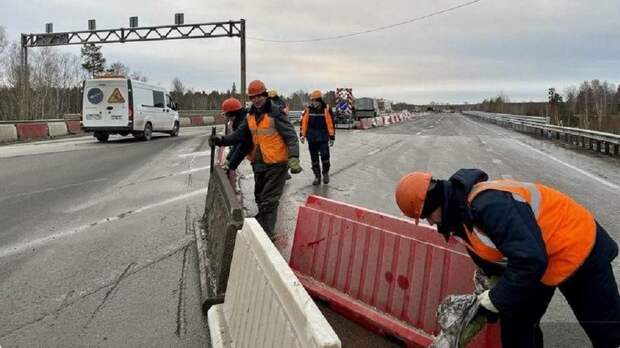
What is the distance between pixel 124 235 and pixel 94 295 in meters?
2.24

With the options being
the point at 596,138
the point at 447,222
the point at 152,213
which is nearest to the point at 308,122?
the point at 152,213

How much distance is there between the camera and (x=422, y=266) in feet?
13.4

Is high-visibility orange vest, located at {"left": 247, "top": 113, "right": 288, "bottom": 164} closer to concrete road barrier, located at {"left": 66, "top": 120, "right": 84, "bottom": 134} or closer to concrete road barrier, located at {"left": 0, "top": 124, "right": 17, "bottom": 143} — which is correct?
concrete road barrier, located at {"left": 0, "top": 124, "right": 17, "bottom": 143}

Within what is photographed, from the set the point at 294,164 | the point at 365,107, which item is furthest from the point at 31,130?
the point at 365,107

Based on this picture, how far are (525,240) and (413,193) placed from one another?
0.56 meters

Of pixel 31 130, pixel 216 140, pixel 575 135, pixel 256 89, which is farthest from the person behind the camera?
pixel 31 130

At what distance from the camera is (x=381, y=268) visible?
4.43 m

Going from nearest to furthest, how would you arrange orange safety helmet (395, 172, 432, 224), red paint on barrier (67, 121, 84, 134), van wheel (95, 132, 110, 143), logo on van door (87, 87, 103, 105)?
1. orange safety helmet (395, 172, 432, 224)
2. logo on van door (87, 87, 103, 105)
3. van wheel (95, 132, 110, 143)
4. red paint on barrier (67, 121, 84, 134)

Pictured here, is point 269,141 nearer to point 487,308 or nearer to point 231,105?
point 231,105

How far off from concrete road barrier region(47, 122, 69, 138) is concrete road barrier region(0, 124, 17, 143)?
8.55ft

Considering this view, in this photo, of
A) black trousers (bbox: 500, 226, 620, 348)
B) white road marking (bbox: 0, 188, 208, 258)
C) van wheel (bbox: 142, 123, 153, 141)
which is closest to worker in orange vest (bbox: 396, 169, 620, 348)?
black trousers (bbox: 500, 226, 620, 348)

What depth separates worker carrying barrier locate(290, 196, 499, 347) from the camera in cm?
396

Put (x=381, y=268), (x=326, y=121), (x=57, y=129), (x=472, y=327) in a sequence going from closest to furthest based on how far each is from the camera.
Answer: (x=472, y=327)
(x=381, y=268)
(x=326, y=121)
(x=57, y=129)

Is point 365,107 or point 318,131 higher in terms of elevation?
point 365,107
